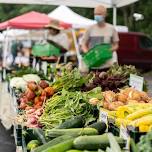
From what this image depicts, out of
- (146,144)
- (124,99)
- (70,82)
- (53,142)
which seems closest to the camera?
(146,144)

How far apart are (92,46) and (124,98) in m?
4.13

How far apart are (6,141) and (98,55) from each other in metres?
2.11

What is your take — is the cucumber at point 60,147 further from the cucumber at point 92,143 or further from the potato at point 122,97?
the potato at point 122,97

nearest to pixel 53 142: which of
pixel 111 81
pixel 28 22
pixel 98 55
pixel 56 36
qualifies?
pixel 111 81

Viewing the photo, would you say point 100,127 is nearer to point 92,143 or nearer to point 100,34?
point 92,143

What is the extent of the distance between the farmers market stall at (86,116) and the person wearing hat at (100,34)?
1785mm

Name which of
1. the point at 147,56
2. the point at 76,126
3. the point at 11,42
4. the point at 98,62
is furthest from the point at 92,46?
the point at 11,42

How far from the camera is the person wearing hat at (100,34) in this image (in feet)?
31.3

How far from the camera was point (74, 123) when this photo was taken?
4801mm

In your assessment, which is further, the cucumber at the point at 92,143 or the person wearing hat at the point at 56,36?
the person wearing hat at the point at 56,36

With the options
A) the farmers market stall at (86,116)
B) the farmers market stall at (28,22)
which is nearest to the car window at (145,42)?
the farmers market stall at (28,22)

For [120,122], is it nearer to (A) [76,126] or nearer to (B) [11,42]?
(A) [76,126]

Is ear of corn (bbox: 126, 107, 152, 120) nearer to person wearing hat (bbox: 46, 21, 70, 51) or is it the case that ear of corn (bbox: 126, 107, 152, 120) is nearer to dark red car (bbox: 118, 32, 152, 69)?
person wearing hat (bbox: 46, 21, 70, 51)

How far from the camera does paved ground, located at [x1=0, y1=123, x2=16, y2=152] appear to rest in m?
8.38
